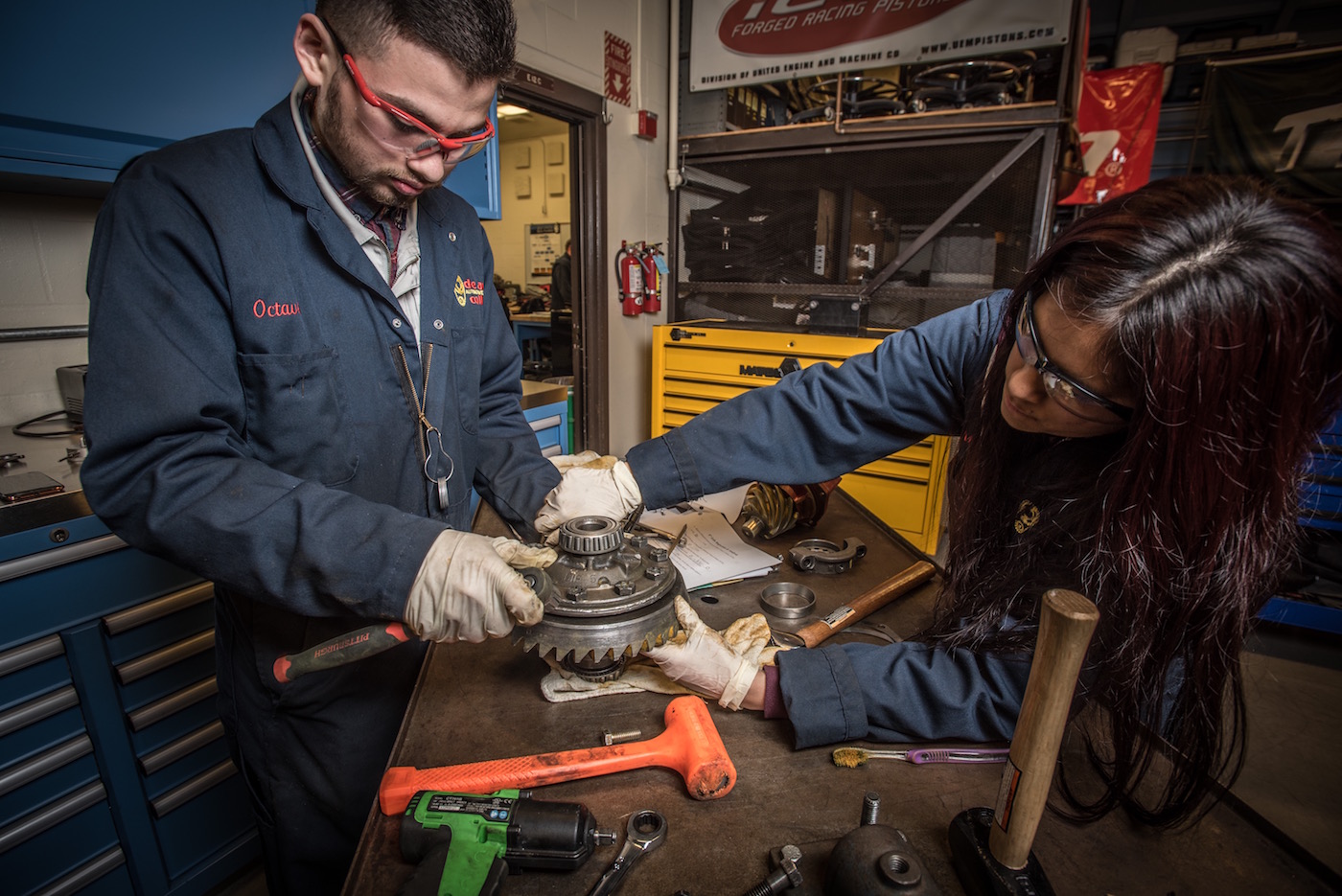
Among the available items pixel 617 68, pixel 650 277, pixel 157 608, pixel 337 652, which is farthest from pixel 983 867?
pixel 617 68

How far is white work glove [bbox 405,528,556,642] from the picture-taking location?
2.72 ft

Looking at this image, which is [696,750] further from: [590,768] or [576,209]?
[576,209]

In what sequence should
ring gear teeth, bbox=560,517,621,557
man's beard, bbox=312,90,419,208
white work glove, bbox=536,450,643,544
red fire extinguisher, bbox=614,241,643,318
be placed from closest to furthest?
ring gear teeth, bbox=560,517,621,557 < man's beard, bbox=312,90,419,208 < white work glove, bbox=536,450,643,544 < red fire extinguisher, bbox=614,241,643,318

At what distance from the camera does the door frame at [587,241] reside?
124 inches

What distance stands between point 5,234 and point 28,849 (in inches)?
67.2

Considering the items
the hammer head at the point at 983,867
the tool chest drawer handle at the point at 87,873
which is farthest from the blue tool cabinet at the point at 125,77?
the hammer head at the point at 983,867

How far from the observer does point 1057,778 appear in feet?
2.73

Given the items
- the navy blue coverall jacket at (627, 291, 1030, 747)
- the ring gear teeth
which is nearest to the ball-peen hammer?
the ring gear teeth

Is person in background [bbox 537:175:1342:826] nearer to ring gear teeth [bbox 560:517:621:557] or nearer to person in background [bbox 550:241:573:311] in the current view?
ring gear teeth [bbox 560:517:621:557]

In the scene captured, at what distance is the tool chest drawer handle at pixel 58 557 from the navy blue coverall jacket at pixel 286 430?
1.81ft

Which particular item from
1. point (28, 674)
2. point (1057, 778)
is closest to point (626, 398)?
point (28, 674)

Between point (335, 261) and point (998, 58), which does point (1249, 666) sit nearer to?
point (998, 58)

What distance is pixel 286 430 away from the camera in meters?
1.01

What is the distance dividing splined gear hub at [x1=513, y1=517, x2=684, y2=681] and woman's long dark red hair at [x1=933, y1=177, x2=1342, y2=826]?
21.0 inches
